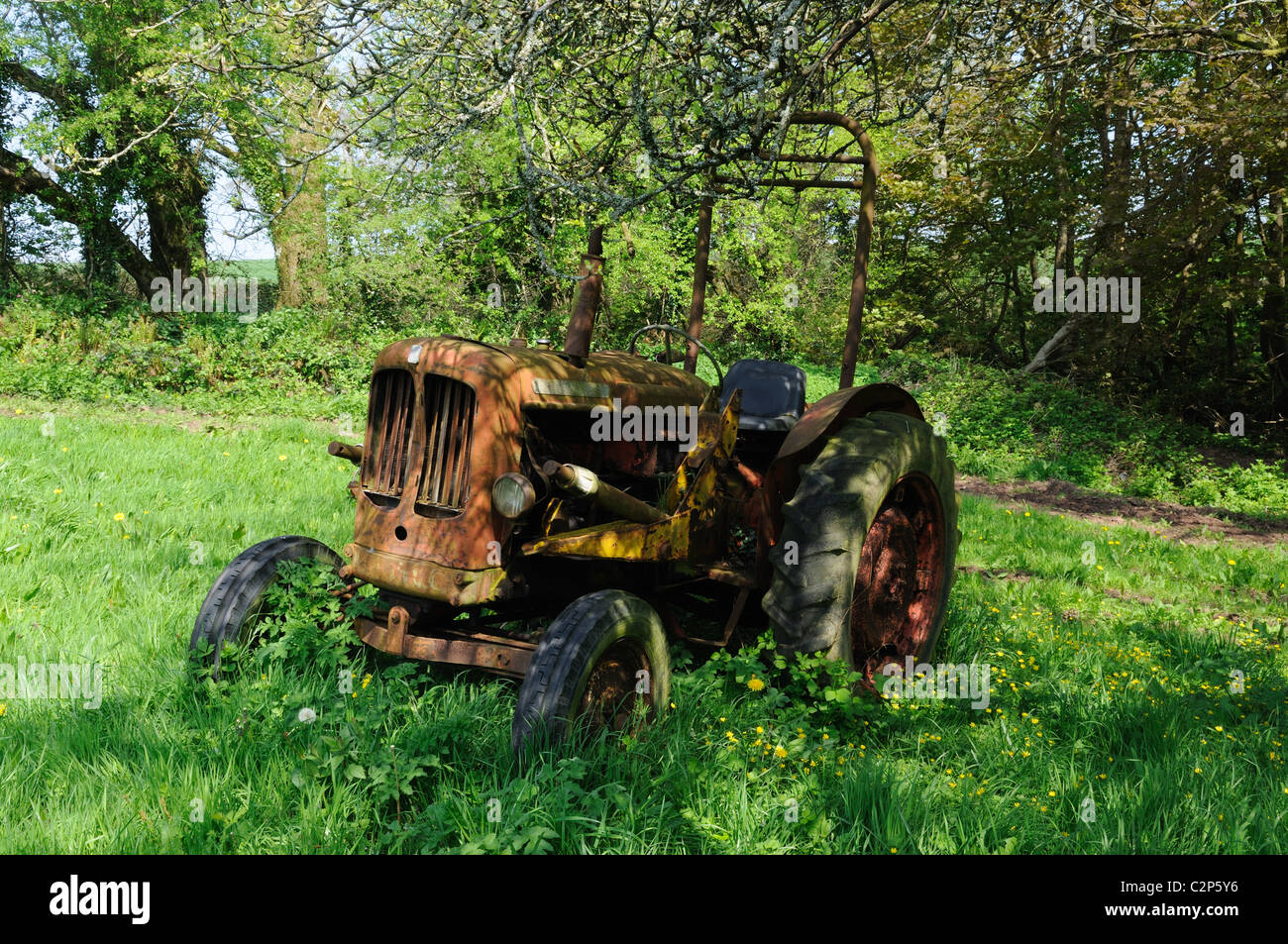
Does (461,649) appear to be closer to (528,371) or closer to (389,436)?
(389,436)

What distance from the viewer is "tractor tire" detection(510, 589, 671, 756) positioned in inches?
93.1

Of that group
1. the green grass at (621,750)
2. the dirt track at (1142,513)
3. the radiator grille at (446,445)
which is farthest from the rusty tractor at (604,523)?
the dirt track at (1142,513)

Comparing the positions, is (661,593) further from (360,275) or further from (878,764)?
(360,275)

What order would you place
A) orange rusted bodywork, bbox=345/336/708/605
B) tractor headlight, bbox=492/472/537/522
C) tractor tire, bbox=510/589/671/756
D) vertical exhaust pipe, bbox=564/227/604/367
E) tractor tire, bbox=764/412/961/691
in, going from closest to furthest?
tractor tire, bbox=510/589/671/756 → tractor headlight, bbox=492/472/537/522 → orange rusted bodywork, bbox=345/336/708/605 → tractor tire, bbox=764/412/961/691 → vertical exhaust pipe, bbox=564/227/604/367

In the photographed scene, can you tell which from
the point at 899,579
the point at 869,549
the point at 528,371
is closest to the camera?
the point at 528,371

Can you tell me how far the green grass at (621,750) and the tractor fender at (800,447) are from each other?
1.82 ft

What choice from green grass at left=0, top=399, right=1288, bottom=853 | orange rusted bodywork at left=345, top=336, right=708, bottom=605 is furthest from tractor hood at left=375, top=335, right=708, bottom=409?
green grass at left=0, top=399, right=1288, bottom=853

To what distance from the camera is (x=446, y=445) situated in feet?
9.04

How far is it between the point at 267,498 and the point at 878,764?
4548 millimetres

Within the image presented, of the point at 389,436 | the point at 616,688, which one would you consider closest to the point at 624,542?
the point at 616,688

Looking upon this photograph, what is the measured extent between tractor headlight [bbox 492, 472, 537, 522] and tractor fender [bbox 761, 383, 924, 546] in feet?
3.55

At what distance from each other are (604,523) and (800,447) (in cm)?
82

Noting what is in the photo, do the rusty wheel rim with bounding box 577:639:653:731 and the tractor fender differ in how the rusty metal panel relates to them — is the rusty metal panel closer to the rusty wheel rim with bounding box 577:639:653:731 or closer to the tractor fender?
the rusty wheel rim with bounding box 577:639:653:731
